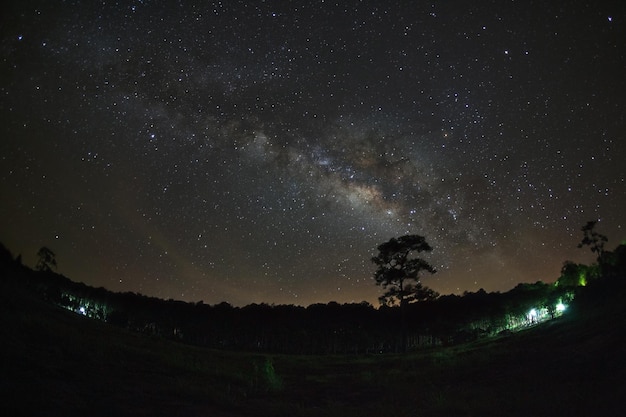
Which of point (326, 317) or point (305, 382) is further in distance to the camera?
point (326, 317)

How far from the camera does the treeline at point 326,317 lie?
49.3 metres

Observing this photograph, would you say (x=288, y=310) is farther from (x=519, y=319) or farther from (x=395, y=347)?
(x=519, y=319)

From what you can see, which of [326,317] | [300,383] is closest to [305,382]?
[300,383]

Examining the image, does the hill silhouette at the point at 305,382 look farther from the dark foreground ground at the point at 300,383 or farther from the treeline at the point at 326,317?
the treeline at the point at 326,317

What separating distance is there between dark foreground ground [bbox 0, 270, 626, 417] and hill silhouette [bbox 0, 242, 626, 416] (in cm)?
4

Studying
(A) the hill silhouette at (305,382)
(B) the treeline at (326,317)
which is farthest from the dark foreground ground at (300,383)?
(B) the treeline at (326,317)

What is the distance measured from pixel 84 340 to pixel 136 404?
1144 cm

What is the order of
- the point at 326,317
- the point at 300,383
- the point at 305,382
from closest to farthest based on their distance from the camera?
the point at 300,383 → the point at 305,382 → the point at 326,317

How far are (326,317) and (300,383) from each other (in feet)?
139

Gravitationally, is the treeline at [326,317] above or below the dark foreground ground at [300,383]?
above

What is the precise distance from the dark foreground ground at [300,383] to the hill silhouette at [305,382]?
0.15 ft

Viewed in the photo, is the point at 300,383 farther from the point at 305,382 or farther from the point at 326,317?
the point at 326,317

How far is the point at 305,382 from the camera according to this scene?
22.5 meters

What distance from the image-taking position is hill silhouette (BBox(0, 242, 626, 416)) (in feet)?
42.5
